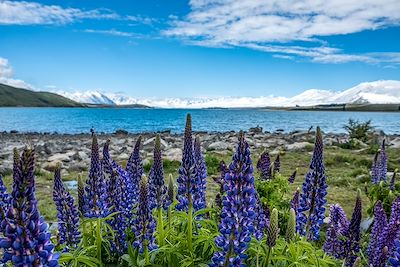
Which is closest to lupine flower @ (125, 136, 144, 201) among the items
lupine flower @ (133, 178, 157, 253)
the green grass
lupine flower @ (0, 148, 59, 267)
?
lupine flower @ (133, 178, 157, 253)

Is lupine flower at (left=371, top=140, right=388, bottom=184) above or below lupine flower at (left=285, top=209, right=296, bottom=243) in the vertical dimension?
below

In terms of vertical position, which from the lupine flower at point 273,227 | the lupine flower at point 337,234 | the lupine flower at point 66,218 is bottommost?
the lupine flower at point 337,234

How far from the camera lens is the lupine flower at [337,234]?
18.5ft

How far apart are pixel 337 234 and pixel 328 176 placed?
1168 cm

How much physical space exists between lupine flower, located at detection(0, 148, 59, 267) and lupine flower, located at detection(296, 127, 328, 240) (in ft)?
12.4

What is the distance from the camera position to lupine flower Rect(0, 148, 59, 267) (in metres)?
2.34

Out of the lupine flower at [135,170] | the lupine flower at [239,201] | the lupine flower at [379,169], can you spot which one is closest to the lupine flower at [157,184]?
the lupine flower at [135,170]

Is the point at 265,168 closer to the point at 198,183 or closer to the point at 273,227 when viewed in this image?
the point at 198,183

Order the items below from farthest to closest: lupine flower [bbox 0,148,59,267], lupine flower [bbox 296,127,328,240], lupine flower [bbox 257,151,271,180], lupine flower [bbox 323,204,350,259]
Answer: lupine flower [bbox 257,151,271,180], lupine flower [bbox 323,204,350,259], lupine flower [bbox 296,127,328,240], lupine flower [bbox 0,148,59,267]

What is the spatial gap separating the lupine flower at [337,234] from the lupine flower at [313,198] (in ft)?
1.23

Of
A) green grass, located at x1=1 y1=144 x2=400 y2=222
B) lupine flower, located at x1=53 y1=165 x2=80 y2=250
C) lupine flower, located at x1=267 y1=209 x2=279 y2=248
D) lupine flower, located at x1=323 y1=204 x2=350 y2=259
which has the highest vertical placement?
lupine flower, located at x1=267 y1=209 x2=279 y2=248

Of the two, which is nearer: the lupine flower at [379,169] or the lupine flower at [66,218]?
the lupine flower at [66,218]

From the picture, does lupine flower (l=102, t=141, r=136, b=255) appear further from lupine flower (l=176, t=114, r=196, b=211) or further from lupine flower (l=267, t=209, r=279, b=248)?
lupine flower (l=267, t=209, r=279, b=248)

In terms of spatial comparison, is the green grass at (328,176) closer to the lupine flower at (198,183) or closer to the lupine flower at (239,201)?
the lupine flower at (198,183)
